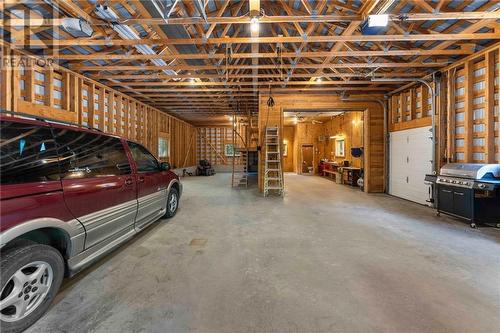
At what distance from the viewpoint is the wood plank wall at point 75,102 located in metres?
4.00

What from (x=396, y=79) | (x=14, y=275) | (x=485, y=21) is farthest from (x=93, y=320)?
(x=396, y=79)

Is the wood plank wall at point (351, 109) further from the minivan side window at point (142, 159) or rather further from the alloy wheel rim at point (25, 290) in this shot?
the alloy wheel rim at point (25, 290)

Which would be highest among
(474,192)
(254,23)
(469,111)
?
(254,23)

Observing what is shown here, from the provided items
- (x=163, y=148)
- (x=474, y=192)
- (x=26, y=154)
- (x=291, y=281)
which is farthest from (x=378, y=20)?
(x=163, y=148)

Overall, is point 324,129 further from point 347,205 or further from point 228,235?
point 228,235

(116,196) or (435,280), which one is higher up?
(116,196)

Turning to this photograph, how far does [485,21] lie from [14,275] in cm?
615

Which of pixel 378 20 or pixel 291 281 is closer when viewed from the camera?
pixel 291 281

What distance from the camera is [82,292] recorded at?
1.98m

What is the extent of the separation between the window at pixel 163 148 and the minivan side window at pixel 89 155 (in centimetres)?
745

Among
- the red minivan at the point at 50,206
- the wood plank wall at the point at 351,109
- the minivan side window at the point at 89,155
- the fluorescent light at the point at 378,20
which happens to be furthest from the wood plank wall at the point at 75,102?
the fluorescent light at the point at 378,20

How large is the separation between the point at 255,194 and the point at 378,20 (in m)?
5.20

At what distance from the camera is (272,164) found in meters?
7.00

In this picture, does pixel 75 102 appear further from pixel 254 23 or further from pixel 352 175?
pixel 352 175
